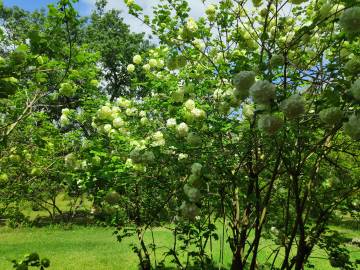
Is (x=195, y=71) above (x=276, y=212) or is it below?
above

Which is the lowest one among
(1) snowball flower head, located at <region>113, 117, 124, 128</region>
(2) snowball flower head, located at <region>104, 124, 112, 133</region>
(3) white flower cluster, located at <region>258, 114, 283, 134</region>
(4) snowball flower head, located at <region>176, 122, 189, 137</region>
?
(3) white flower cluster, located at <region>258, 114, 283, 134</region>

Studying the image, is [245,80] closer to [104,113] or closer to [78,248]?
[104,113]

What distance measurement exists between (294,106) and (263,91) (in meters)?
0.16

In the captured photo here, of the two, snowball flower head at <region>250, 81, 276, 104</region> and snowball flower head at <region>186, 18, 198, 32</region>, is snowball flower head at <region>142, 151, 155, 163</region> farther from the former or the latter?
snowball flower head at <region>186, 18, 198, 32</region>

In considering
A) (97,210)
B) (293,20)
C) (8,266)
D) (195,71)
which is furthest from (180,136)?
(8,266)

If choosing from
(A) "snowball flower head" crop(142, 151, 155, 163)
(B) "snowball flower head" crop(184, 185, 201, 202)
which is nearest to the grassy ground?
(A) "snowball flower head" crop(142, 151, 155, 163)

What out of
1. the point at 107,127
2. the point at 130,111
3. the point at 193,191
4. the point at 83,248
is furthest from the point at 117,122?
the point at 83,248

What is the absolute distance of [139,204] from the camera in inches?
218

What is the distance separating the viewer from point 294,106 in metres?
1.84

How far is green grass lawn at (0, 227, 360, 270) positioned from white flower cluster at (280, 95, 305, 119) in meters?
6.74

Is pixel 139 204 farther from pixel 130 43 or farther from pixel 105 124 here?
pixel 130 43

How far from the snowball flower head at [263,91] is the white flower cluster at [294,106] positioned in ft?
0.25

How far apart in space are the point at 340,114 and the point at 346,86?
13 centimetres

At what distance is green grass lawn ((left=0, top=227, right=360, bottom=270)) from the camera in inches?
377
